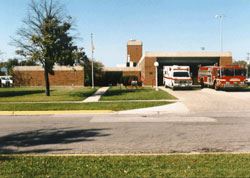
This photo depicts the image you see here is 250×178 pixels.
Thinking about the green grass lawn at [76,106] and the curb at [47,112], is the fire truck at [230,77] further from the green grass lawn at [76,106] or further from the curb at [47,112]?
the curb at [47,112]

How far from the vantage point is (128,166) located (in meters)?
8.63

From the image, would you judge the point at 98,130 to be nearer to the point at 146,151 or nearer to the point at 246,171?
the point at 146,151

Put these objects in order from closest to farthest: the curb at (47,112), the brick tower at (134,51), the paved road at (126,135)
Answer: the paved road at (126,135) < the curb at (47,112) < the brick tower at (134,51)

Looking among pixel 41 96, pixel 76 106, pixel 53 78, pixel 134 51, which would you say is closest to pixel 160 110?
pixel 76 106

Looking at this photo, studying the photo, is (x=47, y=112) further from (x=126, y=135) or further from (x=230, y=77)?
(x=230, y=77)

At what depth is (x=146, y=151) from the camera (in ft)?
36.2

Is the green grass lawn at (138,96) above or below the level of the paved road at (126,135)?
above

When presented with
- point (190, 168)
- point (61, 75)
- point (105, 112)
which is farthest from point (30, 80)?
point (190, 168)

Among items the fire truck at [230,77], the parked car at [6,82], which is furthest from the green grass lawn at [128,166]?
the parked car at [6,82]

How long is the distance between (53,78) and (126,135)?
44.2m

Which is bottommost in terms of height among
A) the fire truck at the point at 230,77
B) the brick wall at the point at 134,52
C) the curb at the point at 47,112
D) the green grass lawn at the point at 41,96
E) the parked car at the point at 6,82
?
the curb at the point at 47,112

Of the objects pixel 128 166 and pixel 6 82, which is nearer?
pixel 128 166

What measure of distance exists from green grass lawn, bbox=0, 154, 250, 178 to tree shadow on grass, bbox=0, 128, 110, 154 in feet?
5.91

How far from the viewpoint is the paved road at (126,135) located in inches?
455
